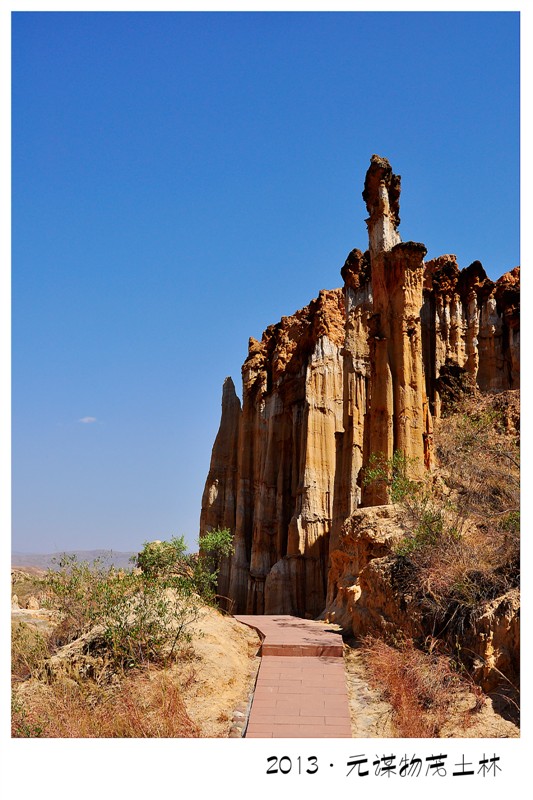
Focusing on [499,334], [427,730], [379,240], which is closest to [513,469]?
[427,730]

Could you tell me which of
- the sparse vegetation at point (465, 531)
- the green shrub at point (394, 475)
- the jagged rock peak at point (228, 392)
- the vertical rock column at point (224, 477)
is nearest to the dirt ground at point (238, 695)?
the sparse vegetation at point (465, 531)

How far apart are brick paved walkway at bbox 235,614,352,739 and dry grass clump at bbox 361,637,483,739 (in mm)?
583

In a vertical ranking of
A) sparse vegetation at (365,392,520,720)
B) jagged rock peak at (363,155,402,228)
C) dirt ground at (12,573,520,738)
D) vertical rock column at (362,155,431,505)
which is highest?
jagged rock peak at (363,155,402,228)

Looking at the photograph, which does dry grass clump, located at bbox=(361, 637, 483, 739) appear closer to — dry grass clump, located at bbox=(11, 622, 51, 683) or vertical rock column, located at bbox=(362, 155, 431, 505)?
dry grass clump, located at bbox=(11, 622, 51, 683)

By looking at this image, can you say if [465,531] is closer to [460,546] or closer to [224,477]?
[460,546]

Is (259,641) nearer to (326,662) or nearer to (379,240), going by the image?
(326,662)

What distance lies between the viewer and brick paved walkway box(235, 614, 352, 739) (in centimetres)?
790

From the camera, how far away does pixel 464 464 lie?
13.6 meters

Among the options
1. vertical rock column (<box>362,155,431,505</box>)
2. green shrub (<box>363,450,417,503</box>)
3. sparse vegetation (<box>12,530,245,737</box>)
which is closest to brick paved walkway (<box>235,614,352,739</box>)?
sparse vegetation (<box>12,530,245,737</box>)

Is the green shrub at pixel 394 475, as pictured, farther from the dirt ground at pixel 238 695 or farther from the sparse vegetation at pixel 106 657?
the sparse vegetation at pixel 106 657

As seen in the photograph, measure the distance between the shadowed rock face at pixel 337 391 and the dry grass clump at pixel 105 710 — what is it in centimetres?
1248

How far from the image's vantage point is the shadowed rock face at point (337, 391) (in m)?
21.3

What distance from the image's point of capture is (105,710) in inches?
337
